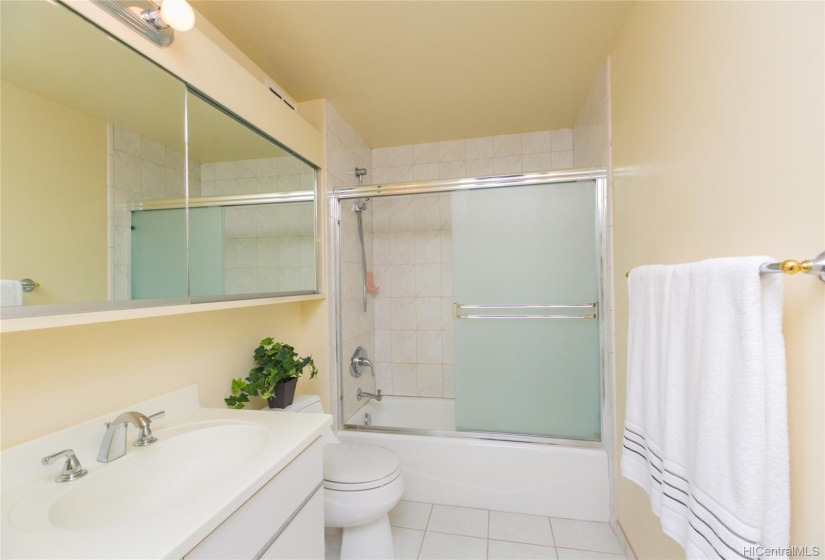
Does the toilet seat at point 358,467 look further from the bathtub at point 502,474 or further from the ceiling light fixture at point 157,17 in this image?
the ceiling light fixture at point 157,17

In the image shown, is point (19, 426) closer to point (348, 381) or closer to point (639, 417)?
point (348, 381)

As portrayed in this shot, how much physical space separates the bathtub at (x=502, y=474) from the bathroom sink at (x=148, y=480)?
42.4 inches

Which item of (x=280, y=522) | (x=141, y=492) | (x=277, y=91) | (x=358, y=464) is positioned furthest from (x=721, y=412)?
(x=277, y=91)

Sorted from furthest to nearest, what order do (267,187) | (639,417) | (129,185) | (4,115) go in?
1. (267,187)
2. (639,417)
3. (129,185)
4. (4,115)

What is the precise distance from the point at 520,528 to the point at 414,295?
5.49 ft

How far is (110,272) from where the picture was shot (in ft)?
3.06

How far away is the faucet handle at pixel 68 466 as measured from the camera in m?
0.89

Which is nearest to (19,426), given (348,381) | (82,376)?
(82,376)

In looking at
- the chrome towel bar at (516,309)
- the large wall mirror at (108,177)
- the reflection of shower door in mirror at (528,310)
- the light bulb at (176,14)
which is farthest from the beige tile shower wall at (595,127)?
the light bulb at (176,14)

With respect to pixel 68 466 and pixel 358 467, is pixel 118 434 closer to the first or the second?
pixel 68 466

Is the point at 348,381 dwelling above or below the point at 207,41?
below

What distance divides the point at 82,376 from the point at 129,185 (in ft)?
1.89

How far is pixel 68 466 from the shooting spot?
0.91m

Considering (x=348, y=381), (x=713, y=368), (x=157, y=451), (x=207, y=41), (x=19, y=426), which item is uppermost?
(x=207, y=41)
